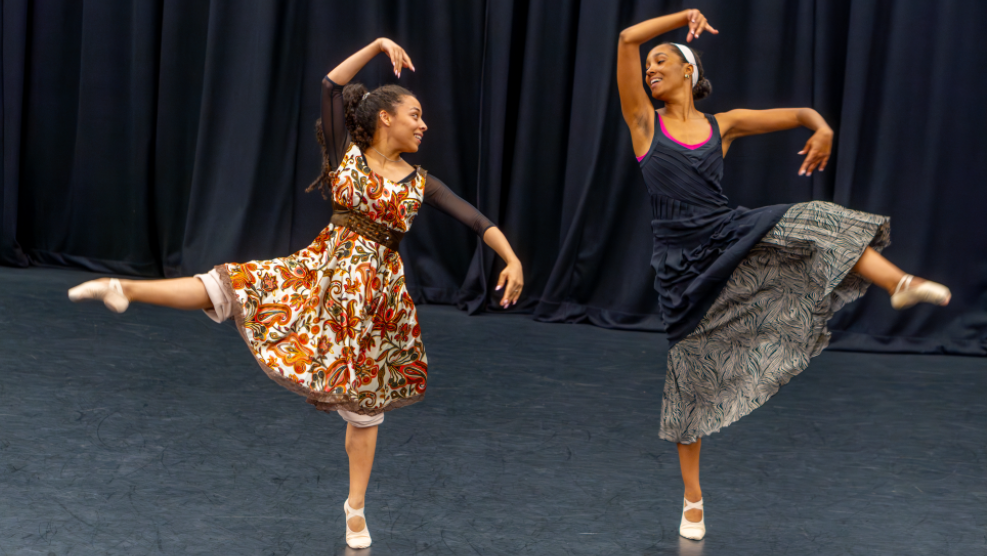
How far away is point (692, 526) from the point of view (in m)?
2.41

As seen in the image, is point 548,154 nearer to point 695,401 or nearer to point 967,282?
point 967,282

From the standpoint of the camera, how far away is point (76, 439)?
2932 mm

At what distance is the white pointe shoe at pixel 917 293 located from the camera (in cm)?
189

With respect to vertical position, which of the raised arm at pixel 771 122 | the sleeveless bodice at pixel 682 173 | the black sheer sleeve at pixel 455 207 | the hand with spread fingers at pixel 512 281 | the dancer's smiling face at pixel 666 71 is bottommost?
the hand with spread fingers at pixel 512 281

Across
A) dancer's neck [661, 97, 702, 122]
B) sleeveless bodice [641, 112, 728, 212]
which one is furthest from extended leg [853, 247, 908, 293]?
dancer's neck [661, 97, 702, 122]

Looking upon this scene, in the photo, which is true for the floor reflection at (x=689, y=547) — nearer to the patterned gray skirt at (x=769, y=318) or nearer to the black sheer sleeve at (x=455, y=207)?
the patterned gray skirt at (x=769, y=318)

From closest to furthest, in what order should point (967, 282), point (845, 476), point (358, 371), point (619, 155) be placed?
point (358, 371)
point (845, 476)
point (967, 282)
point (619, 155)

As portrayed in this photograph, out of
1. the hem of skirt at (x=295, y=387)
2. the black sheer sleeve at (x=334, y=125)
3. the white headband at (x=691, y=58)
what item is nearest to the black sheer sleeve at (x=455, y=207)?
the black sheer sleeve at (x=334, y=125)

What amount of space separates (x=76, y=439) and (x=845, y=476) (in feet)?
8.01

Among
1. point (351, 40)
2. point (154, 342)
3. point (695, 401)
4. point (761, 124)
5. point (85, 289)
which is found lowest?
point (154, 342)

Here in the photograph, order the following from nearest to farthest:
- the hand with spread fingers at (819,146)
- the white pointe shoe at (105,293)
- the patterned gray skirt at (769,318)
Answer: the white pointe shoe at (105,293), the patterned gray skirt at (769,318), the hand with spread fingers at (819,146)

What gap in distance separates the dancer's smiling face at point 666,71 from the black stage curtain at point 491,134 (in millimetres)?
2802

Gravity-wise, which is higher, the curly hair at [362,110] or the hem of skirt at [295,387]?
the curly hair at [362,110]

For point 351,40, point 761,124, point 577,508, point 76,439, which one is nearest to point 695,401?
point 577,508
